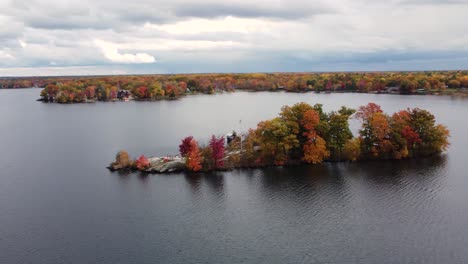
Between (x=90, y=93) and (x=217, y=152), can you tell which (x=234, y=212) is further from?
(x=90, y=93)

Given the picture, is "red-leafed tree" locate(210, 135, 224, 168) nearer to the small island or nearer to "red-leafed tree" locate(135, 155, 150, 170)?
the small island

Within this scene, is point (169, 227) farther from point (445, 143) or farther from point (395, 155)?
point (445, 143)

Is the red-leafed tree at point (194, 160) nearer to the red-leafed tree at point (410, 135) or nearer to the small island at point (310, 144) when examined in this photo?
the small island at point (310, 144)

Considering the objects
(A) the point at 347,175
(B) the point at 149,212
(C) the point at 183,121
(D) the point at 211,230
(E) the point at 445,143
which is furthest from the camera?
(C) the point at 183,121

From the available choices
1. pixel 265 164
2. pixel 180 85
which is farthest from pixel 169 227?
pixel 180 85

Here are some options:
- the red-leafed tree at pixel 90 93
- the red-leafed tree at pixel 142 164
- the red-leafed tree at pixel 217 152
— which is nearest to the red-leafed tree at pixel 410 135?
the red-leafed tree at pixel 217 152
